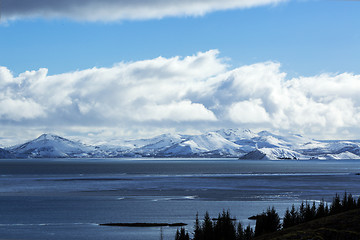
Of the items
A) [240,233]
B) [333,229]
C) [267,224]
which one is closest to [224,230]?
[240,233]

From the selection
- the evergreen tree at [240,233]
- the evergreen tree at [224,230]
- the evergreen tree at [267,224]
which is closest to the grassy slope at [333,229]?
the evergreen tree at [240,233]

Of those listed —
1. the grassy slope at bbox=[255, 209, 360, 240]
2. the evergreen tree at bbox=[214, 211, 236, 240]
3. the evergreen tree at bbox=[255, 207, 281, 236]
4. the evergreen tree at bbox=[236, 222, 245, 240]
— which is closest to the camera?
the grassy slope at bbox=[255, 209, 360, 240]

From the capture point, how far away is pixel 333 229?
30.9 m

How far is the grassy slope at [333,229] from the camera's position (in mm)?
29766

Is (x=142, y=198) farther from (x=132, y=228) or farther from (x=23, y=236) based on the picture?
(x=23, y=236)

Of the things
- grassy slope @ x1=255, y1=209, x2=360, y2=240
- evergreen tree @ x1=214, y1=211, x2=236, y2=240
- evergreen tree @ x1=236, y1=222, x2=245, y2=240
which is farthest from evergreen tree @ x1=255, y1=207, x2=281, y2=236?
grassy slope @ x1=255, y1=209, x2=360, y2=240

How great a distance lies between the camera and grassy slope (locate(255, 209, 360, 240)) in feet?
97.7

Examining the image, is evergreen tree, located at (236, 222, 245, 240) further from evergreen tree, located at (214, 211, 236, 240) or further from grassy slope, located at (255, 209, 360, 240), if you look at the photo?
grassy slope, located at (255, 209, 360, 240)

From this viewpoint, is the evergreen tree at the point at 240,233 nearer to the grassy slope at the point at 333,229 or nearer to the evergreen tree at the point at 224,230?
the evergreen tree at the point at 224,230

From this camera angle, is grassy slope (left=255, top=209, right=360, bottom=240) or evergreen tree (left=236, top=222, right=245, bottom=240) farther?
evergreen tree (left=236, top=222, right=245, bottom=240)

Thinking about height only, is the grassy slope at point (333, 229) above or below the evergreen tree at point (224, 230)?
above

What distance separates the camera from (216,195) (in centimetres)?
10000

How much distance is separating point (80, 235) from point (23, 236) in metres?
5.45

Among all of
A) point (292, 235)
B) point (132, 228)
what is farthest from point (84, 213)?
point (292, 235)
